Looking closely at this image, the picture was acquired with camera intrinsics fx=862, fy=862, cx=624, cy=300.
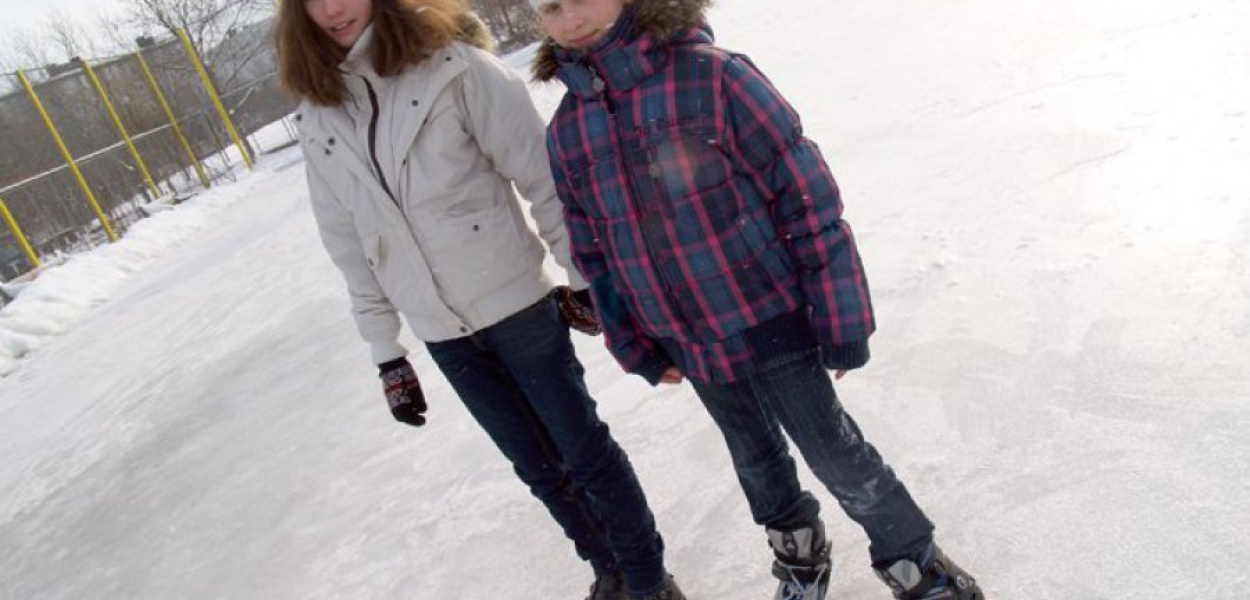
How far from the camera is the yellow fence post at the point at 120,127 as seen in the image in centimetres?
1114

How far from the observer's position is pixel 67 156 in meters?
10.2

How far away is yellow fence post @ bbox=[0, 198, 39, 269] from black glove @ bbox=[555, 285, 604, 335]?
9.75 meters

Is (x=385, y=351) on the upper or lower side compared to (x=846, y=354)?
upper

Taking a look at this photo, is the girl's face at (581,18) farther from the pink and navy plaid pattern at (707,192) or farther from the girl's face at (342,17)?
the girl's face at (342,17)

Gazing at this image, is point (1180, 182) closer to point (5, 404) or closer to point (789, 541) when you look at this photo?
point (789, 541)

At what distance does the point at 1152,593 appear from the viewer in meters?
1.60

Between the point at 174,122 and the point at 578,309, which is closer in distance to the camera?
the point at 578,309

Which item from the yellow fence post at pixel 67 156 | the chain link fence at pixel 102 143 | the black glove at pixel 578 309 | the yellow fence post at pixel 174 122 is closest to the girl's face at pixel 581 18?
the black glove at pixel 578 309

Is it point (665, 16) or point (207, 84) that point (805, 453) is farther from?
point (207, 84)

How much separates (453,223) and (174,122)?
499 inches

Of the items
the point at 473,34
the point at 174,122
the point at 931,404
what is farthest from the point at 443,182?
the point at 174,122

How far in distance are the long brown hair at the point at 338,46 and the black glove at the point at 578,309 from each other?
0.56 metres

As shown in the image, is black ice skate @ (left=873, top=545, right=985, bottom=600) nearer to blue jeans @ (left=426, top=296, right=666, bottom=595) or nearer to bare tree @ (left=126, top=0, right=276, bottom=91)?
blue jeans @ (left=426, top=296, right=666, bottom=595)

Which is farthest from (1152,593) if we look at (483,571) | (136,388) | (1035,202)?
(136,388)
